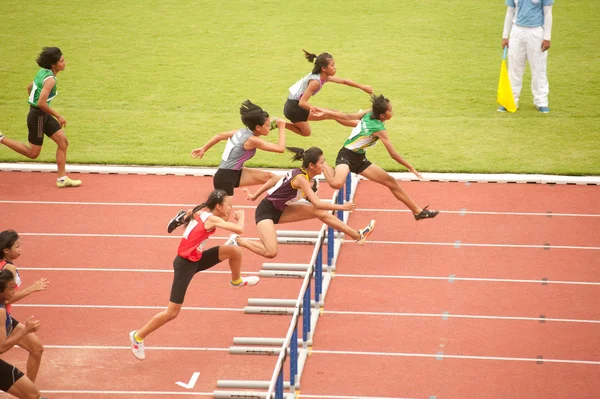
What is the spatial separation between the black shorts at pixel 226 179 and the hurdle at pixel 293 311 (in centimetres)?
92

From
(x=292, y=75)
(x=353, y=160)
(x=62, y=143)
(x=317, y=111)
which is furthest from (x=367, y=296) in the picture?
(x=292, y=75)

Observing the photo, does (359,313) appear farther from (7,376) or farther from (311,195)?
(7,376)

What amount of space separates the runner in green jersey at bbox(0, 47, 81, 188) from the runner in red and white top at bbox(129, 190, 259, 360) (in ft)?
12.7

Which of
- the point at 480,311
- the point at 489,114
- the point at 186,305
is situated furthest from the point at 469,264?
the point at 489,114

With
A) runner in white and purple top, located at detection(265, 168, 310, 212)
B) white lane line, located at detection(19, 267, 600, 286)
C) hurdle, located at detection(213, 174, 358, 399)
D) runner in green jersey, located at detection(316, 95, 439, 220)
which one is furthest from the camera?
runner in green jersey, located at detection(316, 95, 439, 220)

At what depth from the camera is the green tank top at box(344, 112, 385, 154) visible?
33.6 ft

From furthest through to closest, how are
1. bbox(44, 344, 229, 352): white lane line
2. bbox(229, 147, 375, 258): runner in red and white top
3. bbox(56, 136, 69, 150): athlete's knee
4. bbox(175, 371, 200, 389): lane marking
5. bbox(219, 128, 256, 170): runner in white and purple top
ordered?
bbox(56, 136, 69, 150): athlete's knee < bbox(219, 128, 256, 170): runner in white and purple top < bbox(229, 147, 375, 258): runner in red and white top < bbox(44, 344, 229, 352): white lane line < bbox(175, 371, 200, 389): lane marking

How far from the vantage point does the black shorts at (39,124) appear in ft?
37.8

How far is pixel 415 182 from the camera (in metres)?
12.1

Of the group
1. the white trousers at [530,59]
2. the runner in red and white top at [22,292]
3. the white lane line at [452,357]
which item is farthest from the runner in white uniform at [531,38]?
the runner in red and white top at [22,292]

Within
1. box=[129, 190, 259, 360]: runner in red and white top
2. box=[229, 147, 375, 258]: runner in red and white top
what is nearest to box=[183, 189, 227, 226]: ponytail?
box=[129, 190, 259, 360]: runner in red and white top

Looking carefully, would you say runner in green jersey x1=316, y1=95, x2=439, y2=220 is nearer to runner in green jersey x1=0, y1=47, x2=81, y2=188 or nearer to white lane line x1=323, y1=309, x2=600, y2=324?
white lane line x1=323, y1=309, x2=600, y2=324

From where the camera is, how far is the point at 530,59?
46.0 ft

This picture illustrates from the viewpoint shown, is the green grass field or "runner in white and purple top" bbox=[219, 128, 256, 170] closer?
"runner in white and purple top" bbox=[219, 128, 256, 170]
